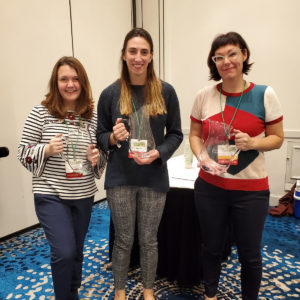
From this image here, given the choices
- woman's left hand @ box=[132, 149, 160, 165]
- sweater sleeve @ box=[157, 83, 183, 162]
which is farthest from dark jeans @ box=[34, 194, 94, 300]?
sweater sleeve @ box=[157, 83, 183, 162]

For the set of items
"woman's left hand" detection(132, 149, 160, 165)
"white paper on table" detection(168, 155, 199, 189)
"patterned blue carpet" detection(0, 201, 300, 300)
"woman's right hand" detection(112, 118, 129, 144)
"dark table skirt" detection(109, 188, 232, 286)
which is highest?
"woman's right hand" detection(112, 118, 129, 144)

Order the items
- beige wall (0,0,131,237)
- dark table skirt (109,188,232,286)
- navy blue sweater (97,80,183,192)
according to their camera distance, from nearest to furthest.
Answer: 1. navy blue sweater (97,80,183,192)
2. dark table skirt (109,188,232,286)
3. beige wall (0,0,131,237)

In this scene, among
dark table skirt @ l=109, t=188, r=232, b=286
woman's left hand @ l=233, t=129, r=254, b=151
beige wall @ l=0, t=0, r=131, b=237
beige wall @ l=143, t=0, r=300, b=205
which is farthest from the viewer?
beige wall @ l=143, t=0, r=300, b=205

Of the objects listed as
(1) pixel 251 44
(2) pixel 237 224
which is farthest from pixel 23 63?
(1) pixel 251 44

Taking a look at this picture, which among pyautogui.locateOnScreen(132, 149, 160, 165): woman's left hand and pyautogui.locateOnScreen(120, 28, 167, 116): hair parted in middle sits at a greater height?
pyautogui.locateOnScreen(120, 28, 167, 116): hair parted in middle

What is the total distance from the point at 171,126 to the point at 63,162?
60 cm

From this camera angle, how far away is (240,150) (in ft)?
4.15

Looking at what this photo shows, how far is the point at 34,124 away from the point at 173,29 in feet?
10.8

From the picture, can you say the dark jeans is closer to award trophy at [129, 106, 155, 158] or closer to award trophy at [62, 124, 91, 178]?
award trophy at [62, 124, 91, 178]

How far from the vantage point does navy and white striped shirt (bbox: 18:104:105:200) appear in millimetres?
1303

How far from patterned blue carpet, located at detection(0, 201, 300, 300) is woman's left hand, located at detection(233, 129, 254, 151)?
43.5 inches

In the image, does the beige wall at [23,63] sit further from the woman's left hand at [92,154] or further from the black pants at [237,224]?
the black pants at [237,224]

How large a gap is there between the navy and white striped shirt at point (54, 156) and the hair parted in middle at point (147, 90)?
267 millimetres

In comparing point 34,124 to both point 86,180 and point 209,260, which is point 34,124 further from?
point 209,260
